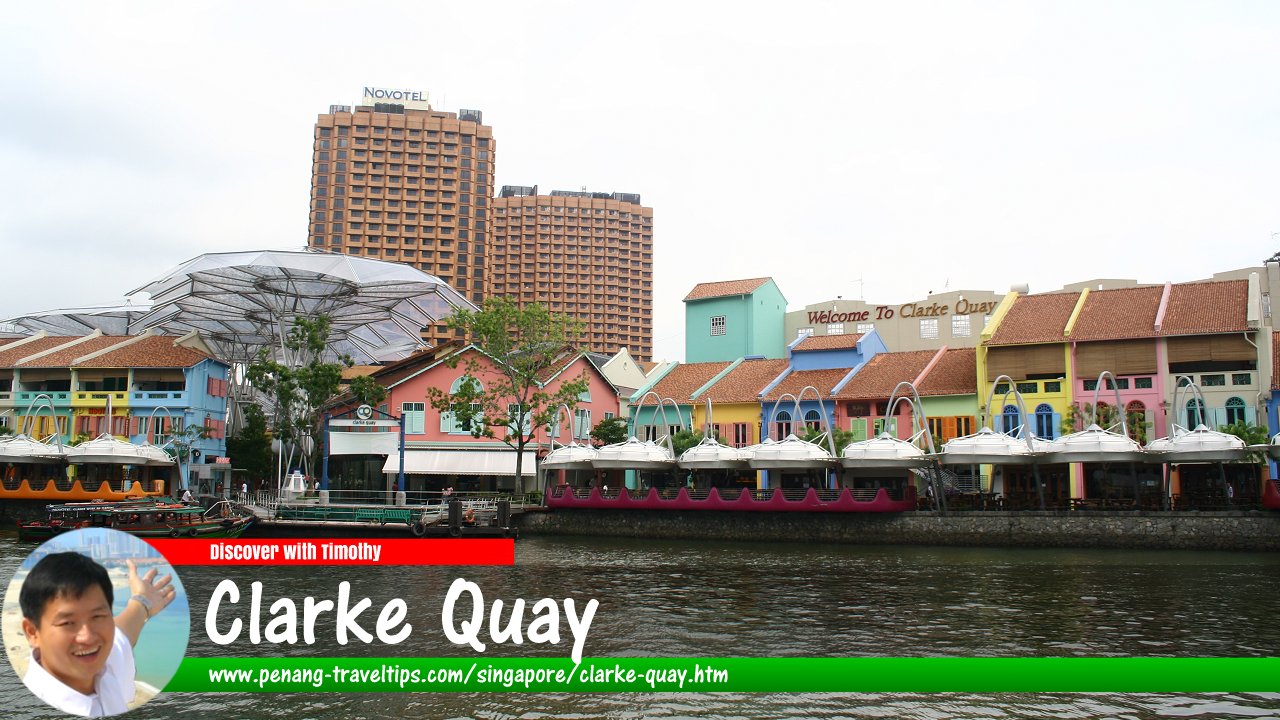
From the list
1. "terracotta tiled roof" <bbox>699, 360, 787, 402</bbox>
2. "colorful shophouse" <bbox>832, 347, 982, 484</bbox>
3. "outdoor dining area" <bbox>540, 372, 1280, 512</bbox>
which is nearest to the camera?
"outdoor dining area" <bbox>540, 372, 1280, 512</bbox>

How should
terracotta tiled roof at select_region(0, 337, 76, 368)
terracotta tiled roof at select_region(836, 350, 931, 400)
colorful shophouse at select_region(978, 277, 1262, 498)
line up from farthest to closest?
terracotta tiled roof at select_region(0, 337, 76, 368) → terracotta tiled roof at select_region(836, 350, 931, 400) → colorful shophouse at select_region(978, 277, 1262, 498)

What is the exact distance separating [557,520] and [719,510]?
28.5 ft

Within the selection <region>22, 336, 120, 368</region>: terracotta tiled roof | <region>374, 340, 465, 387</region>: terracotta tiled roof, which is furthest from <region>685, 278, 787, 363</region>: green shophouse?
<region>22, 336, 120, 368</region>: terracotta tiled roof

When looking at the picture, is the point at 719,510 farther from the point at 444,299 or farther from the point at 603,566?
the point at 444,299

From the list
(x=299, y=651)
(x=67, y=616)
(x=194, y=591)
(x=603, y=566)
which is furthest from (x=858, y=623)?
(x=67, y=616)

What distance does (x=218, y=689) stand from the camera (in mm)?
5977

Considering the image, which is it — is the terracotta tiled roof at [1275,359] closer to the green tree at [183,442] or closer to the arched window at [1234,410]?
the arched window at [1234,410]

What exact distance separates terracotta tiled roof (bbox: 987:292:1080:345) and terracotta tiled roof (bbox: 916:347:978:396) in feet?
9.80

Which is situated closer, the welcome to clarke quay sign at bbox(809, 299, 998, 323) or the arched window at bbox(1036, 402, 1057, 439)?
the arched window at bbox(1036, 402, 1057, 439)

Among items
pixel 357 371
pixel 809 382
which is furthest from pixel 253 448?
pixel 809 382

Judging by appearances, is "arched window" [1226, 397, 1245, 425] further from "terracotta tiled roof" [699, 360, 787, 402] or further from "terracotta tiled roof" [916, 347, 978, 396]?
"terracotta tiled roof" [699, 360, 787, 402]

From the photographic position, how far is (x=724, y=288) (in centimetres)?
7056

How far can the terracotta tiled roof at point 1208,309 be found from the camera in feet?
151

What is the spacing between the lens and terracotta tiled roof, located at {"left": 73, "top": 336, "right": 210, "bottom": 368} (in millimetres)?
Answer: 61906
